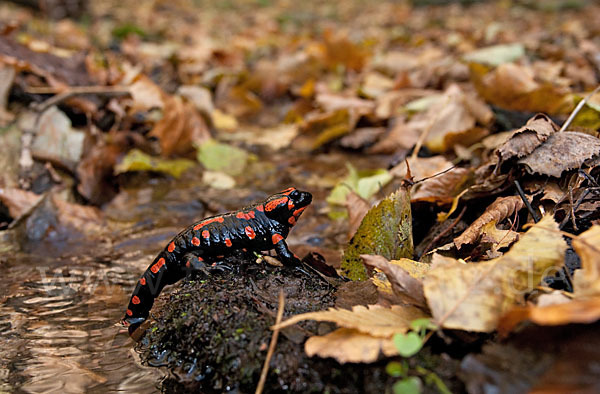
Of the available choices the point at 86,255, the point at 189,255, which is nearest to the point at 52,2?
the point at 86,255

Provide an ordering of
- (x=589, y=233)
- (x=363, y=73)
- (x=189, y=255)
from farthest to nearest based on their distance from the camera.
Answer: (x=363, y=73)
(x=189, y=255)
(x=589, y=233)

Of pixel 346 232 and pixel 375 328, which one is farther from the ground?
pixel 375 328

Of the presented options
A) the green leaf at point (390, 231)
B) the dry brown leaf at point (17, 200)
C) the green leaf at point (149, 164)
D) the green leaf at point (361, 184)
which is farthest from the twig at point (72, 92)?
the green leaf at point (390, 231)

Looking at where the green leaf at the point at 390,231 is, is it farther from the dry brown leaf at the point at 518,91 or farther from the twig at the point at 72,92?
the twig at the point at 72,92

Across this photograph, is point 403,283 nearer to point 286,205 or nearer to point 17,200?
point 286,205

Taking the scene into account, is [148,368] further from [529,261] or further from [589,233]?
[589,233]

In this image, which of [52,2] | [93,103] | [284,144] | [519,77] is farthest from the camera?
[52,2]

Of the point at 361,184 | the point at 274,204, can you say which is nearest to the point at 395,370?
the point at 274,204
